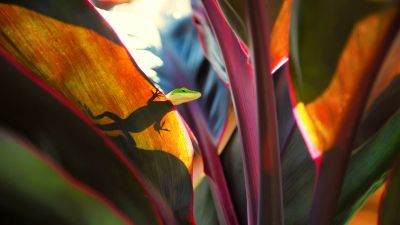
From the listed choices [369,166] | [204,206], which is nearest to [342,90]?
[369,166]

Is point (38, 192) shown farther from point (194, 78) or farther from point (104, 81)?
point (194, 78)

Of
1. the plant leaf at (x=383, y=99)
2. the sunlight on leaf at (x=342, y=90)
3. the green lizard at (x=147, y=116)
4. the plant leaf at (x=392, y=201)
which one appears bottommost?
the plant leaf at (x=392, y=201)

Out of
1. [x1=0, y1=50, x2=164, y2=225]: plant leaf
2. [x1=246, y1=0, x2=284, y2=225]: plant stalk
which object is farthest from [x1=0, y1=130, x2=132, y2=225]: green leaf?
[x1=246, y1=0, x2=284, y2=225]: plant stalk

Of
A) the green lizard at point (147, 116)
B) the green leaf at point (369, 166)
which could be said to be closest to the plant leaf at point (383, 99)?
the green leaf at point (369, 166)

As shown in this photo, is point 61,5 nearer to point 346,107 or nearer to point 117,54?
point 117,54

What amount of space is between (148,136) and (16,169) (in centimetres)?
12

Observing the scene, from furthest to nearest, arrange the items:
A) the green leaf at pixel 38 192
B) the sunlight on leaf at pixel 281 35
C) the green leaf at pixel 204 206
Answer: the green leaf at pixel 204 206 < the sunlight on leaf at pixel 281 35 < the green leaf at pixel 38 192

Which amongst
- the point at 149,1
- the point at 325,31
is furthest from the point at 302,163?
the point at 149,1

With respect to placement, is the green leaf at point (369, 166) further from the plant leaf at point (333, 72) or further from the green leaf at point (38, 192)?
the green leaf at point (38, 192)

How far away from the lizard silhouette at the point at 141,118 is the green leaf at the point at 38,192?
6cm

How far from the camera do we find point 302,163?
0.44m

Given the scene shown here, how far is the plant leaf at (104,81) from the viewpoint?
0.29 metres

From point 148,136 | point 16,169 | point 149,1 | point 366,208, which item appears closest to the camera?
point 16,169

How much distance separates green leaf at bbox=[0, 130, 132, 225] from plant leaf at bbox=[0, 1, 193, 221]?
6 cm
